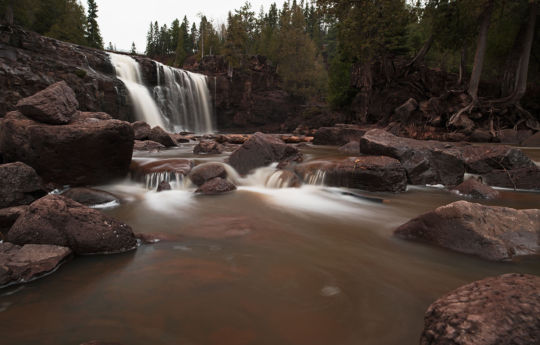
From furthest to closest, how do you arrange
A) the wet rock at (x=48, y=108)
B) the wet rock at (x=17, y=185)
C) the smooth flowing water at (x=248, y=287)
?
the wet rock at (x=48, y=108) < the wet rock at (x=17, y=185) < the smooth flowing water at (x=248, y=287)

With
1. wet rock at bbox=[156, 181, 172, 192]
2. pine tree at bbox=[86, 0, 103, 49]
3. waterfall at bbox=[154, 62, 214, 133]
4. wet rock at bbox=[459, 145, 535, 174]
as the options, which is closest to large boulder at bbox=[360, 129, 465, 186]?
wet rock at bbox=[459, 145, 535, 174]

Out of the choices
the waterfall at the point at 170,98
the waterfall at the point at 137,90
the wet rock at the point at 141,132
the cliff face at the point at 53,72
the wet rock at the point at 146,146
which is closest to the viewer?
the wet rock at the point at 146,146

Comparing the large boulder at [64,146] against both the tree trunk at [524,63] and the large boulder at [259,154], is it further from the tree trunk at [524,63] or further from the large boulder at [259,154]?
the tree trunk at [524,63]

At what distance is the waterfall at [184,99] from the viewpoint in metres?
26.5

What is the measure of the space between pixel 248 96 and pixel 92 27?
30.1 meters

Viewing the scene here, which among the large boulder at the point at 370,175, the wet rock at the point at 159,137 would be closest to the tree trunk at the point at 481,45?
the large boulder at the point at 370,175

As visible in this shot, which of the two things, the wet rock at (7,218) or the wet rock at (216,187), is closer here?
the wet rock at (7,218)

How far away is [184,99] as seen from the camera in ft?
97.5

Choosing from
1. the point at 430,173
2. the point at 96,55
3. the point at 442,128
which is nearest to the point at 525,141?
the point at 442,128

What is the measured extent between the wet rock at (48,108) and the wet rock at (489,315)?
23.7ft

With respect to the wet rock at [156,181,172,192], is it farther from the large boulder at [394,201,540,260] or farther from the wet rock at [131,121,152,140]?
the wet rock at [131,121,152,140]

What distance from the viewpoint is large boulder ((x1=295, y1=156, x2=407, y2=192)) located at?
6.74 m

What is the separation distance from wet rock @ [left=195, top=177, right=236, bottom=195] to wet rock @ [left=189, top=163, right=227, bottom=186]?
0.28 metres

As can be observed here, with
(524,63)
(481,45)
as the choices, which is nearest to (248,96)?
(481,45)
